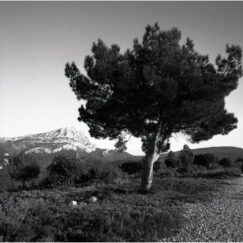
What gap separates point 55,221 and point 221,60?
12453 mm

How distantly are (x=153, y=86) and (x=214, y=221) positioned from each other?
7.27 metres

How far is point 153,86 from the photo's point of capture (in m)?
13.5

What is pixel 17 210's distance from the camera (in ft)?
32.9

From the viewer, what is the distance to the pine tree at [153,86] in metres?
13.6

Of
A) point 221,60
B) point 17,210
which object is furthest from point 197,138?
point 17,210

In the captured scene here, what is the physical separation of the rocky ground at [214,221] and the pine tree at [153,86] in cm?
453

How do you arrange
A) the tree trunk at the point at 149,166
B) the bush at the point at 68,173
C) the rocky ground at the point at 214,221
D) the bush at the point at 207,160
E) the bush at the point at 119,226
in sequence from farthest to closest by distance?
the bush at the point at 207,160
the bush at the point at 68,173
the tree trunk at the point at 149,166
the rocky ground at the point at 214,221
the bush at the point at 119,226

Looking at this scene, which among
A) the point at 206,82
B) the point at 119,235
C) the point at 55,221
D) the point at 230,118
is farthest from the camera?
the point at 230,118

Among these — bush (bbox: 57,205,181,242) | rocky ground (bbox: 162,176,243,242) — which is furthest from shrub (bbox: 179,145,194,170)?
bush (bbox: 57,205,181,242)

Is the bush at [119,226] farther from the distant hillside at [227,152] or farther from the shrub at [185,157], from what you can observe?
the distant hillside at [227,152]

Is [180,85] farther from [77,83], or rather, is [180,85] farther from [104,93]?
[77,83]

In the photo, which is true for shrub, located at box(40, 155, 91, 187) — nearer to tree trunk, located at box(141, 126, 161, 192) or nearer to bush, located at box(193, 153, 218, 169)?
tree trunk, located at box(141, 126, 161, 192)

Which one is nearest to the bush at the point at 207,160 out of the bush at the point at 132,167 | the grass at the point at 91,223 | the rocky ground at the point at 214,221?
the bush at the point at 132,167

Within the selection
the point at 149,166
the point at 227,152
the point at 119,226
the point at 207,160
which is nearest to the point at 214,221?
the point at 119,226
